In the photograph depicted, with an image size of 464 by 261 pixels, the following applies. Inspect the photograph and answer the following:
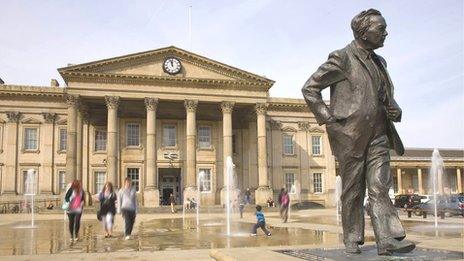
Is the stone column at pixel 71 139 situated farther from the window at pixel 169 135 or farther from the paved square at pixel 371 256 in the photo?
the paved square at pixel 371 256

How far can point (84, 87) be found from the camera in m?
43.8

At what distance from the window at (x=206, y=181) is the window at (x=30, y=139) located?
15840 mm

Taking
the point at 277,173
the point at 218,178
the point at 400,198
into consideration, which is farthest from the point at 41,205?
the point at 400,198

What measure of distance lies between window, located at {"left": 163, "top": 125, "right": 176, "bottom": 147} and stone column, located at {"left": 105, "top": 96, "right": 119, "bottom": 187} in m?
7.02

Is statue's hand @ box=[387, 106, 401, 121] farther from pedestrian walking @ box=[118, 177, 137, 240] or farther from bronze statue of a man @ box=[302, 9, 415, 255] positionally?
pedestrian walking @ box=[118, 177, 137, 240]

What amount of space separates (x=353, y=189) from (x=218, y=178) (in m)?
44.7

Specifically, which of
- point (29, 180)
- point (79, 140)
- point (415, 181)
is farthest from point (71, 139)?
point (415, 181)

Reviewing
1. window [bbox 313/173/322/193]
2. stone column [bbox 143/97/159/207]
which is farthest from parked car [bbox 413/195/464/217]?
stone column [bbox 143/97/159/207]

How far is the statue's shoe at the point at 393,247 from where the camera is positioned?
535 centimetres

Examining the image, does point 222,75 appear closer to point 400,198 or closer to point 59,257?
point 400,198

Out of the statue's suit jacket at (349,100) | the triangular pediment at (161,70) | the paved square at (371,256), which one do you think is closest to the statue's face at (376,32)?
the statue's suit jacket at (349,100)

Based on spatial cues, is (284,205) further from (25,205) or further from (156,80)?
(25,205)

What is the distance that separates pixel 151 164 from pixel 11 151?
13.6m

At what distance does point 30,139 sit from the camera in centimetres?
4728
